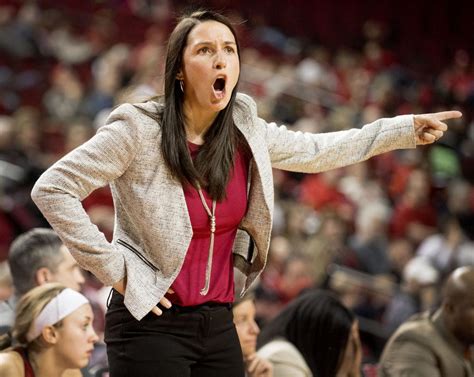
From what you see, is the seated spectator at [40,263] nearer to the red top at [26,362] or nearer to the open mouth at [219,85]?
the red top at [26,362]

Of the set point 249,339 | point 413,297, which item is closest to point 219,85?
point 249,339

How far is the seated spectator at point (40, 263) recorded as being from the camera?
3.73 m

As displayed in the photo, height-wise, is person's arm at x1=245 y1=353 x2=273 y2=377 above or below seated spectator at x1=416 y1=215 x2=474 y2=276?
above

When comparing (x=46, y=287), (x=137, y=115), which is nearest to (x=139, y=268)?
(x=137, y=115)

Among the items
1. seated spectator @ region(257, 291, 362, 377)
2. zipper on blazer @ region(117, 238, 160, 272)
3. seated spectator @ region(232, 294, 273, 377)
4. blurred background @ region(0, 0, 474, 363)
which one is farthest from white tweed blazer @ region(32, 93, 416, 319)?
blurred background @ region(0, 0, 474, 363)

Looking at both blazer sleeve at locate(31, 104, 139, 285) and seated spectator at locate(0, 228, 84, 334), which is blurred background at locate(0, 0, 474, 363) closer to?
seated spectator at locate(0, 228, 84, 334)

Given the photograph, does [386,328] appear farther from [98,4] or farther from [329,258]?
[98,4]

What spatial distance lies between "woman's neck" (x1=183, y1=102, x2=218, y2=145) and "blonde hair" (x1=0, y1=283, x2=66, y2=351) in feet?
3.60

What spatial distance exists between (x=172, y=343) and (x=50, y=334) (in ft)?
3.45

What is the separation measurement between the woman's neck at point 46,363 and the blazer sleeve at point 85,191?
3.43 ft

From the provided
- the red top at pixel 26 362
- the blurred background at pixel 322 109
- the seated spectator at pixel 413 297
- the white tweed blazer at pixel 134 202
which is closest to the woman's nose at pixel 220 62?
the white tweed blazer at pixel 134 202

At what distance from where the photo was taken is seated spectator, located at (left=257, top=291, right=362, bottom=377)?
3926 mm

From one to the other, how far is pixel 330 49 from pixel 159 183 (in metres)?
10.6

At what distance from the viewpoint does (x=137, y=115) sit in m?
2.35
